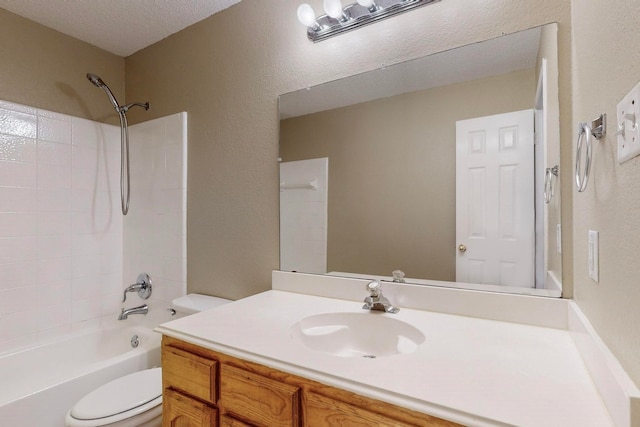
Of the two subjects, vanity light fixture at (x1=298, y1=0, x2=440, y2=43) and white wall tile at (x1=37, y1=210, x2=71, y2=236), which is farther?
white wall tile at (x1=37, y1=210, x2=71, y2=236)

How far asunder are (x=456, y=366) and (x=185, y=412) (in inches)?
33.5

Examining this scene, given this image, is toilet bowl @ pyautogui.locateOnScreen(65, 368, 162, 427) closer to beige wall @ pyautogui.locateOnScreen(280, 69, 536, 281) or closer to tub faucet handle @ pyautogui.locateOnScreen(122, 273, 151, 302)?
tub faucet handle @ pyautogui.locateOnScreen(122, 273, 151, 302)

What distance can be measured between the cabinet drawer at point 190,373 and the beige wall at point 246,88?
66 centimetres

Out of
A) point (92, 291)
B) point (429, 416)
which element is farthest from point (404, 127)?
point (92, 291)

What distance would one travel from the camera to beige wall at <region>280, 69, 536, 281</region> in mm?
1206

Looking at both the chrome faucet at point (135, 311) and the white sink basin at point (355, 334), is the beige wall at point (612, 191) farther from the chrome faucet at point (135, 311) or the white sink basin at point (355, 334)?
the chrome faucet at point (135, 311)

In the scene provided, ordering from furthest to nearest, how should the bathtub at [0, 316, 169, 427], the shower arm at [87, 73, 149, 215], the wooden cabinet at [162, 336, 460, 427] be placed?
the shower arm at [87, 73, 149, 215] < the bathtub at [0, 316, 169, 427] < the wooden cabinet at [162, 336, 460, 427]

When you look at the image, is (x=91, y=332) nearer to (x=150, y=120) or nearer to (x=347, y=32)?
(x=150, y=120)

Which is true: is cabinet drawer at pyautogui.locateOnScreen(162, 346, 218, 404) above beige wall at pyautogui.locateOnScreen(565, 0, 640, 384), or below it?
below

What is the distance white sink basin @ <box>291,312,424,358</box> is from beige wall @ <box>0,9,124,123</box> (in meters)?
2.11

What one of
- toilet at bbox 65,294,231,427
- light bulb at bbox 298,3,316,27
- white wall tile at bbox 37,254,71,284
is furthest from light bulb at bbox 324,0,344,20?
white wall tile at bbox 37,254,71,284

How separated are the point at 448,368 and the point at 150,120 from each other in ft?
7.41

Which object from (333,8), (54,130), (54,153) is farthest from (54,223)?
(333,8)

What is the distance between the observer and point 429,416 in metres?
0.63
